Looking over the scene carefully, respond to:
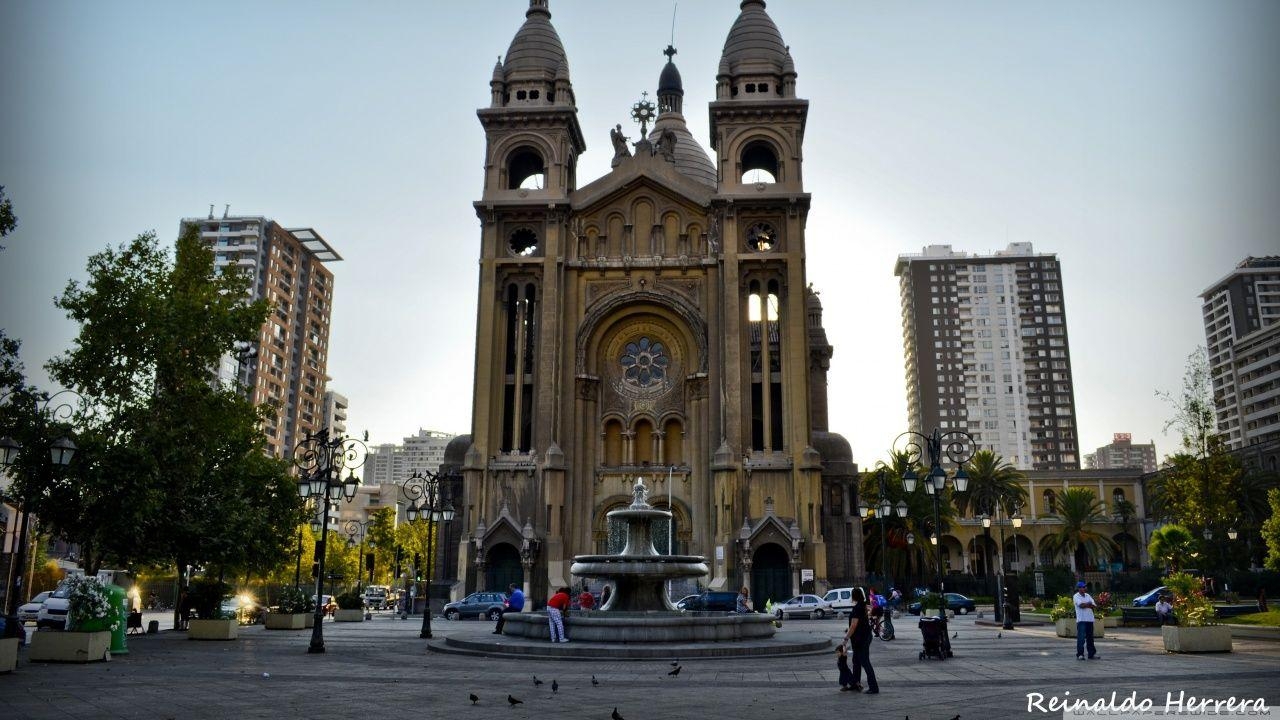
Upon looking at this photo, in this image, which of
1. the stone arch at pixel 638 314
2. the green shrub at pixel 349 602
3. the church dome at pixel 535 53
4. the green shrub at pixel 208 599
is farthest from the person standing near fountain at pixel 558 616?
the church dome at pixel 535 53

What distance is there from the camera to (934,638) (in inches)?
755

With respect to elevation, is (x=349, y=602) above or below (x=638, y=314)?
below

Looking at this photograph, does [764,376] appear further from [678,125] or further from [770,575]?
[678,125]

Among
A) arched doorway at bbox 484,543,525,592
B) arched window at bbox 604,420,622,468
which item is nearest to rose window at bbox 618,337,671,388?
arched window at bbox 604,420,622,468

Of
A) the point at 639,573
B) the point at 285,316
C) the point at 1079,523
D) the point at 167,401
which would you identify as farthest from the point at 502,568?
the point at 285,316

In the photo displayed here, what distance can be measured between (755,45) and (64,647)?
1791 inches

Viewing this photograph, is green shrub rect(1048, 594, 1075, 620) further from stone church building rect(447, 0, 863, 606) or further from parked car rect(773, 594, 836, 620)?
stone church building rect(447, 0, 863, 606)

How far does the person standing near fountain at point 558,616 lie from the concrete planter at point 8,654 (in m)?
9.81

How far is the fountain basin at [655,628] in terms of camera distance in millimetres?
20625

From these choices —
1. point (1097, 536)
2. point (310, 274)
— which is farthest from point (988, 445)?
point (310, 274)

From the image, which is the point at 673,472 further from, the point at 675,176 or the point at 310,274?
the point at 310,274

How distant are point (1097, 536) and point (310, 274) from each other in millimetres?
87206

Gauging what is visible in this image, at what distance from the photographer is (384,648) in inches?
906

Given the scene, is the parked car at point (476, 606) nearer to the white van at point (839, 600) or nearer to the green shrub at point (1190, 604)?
the white van at point (839, 600)
